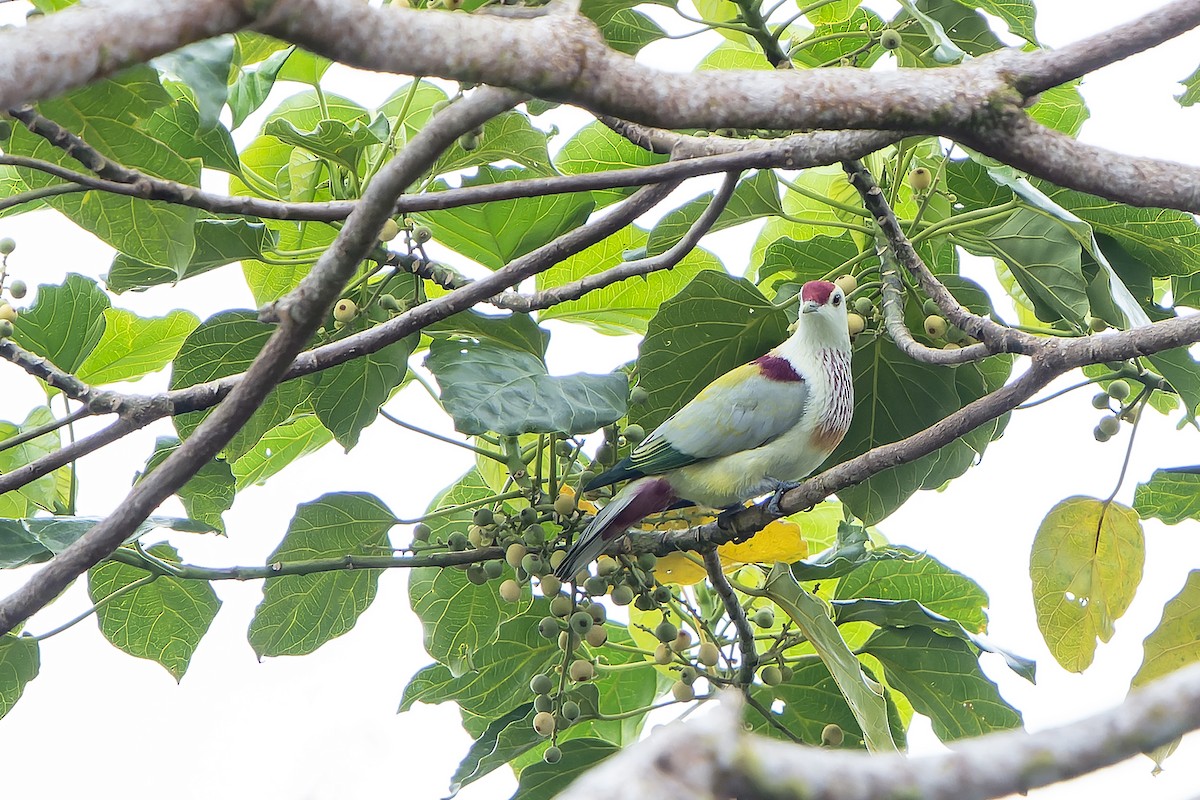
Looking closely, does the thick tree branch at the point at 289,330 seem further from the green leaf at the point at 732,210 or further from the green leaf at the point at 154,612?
the green leaf at the point at 732,210

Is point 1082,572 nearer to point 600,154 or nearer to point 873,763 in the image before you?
point 600,154

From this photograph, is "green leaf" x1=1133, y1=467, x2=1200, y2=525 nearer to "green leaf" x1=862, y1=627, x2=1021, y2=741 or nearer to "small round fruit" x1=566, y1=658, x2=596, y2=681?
"green leaf" x1=862, y1=627, x2=1021, y2=741

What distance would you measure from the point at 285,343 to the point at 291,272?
0.99 m

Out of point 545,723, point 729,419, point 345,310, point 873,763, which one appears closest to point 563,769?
point 545,723

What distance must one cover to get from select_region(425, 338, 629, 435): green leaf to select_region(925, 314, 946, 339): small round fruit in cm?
49

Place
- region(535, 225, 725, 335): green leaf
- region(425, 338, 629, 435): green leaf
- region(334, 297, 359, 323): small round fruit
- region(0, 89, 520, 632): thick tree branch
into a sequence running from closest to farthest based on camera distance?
region(0, 89, 520, 632): thick tree branch
region(425, 338, 629, 435): green leaf
region(334, 297, 359, 323): small round fruit
region(535, 225, 725, 335): green leaf

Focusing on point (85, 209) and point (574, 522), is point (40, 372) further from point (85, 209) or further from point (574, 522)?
point (574, 522)

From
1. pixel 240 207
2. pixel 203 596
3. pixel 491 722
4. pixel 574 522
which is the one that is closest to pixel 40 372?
pixel 240 207

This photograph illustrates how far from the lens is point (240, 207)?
4.03ft

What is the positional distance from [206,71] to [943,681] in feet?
4.74

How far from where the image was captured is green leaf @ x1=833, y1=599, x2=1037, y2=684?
5.86 ft

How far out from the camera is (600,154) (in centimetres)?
204

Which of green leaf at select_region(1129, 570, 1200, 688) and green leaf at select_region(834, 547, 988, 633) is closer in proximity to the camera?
green leaf at select_region(1129, 570, 1200, 688)

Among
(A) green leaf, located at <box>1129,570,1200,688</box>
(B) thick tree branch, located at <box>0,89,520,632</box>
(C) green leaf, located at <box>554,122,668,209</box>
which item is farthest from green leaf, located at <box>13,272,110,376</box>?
(A) green leaf, located at <box>1129,570,1200,688</box>
